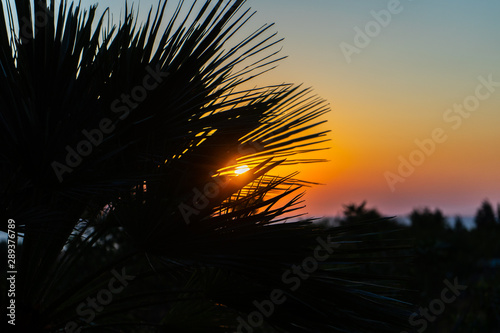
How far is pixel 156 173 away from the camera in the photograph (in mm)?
3078

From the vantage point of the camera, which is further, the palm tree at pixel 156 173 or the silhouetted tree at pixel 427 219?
the silhouetted tree at pixel 427 219

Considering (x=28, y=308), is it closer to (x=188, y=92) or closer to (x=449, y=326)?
(x=188, y=92)

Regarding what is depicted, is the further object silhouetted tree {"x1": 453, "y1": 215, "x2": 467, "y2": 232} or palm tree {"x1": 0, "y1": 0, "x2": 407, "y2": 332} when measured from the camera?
silhouetted tree {"x1": 453, "y1": 215, "x2": 467, "y2": 232}

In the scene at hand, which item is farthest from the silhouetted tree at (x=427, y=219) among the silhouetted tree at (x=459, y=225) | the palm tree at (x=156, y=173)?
the palm tree at (x=156, y=173)

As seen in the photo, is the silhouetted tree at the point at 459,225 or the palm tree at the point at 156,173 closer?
the palm tree at the point at 156,173

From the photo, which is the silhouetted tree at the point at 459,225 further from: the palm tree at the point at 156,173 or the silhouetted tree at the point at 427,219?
the palm tree at the point at 156,173

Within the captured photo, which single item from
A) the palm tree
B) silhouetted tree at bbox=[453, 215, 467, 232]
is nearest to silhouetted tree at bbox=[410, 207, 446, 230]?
silhouetted tree at bbox=[453, 215, 467, 232]

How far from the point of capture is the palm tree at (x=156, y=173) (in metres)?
2.70

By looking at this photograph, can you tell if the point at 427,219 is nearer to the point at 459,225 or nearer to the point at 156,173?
the point at 459,225

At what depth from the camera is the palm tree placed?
2.70m

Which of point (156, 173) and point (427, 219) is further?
point (427, 219)

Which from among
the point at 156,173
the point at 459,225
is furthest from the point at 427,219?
the point at 156,173

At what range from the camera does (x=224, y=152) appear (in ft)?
11.4

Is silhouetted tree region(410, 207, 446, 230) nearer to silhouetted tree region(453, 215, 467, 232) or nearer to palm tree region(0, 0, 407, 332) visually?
silhouetted tree region(453, 215, 467, 232)
